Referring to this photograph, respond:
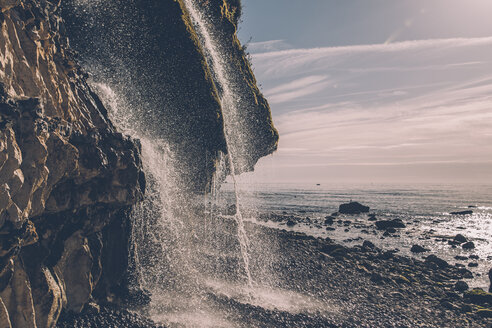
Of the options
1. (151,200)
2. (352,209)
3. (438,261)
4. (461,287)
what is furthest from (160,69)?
(352,209)

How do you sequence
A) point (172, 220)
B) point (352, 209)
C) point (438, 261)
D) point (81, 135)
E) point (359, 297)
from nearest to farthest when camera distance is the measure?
point (81, 135) < point (359, 297) < point (172, 220) < point (438, 261) < point (352, 209)

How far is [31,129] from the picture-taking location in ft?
27.1

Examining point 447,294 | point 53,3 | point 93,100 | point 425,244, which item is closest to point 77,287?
point 93,100

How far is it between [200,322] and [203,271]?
7.06 m

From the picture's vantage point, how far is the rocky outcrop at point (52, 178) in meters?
7.93

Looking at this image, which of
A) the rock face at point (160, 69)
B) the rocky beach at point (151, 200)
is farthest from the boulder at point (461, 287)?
the rock face at point (160, 69)

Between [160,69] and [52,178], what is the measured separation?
11.9 m

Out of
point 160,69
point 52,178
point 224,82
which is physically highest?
point 224,82

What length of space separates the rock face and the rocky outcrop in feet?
19.0

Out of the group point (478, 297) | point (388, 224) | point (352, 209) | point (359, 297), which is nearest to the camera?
point (359, 297)

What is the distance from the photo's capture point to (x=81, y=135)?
11.1 metres

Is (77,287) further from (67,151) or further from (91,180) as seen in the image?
(67,151)

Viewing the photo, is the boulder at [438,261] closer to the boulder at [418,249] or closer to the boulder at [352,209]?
the boulder at [418,249]

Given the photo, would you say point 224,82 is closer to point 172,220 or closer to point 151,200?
point 151,200
